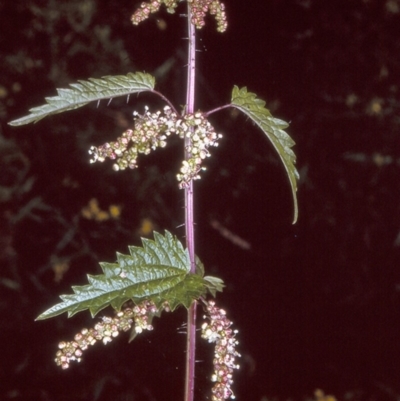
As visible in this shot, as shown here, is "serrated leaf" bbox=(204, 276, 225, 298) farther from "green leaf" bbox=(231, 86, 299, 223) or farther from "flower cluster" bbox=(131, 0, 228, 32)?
"flower cluster" bbox=(131, 0, 228, 32)

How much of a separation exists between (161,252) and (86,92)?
66 centimetres

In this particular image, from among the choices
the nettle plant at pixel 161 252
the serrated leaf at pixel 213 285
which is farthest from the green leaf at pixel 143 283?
the serrated leaf at pixel 213 285

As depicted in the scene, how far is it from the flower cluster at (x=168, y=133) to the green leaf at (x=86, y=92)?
12 cm

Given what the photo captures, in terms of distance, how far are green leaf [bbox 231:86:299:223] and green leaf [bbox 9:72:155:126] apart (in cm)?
36

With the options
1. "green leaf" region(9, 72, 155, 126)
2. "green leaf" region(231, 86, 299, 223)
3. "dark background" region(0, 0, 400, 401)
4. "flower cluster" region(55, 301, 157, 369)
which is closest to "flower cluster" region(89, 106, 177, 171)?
"green leaf" region(9, 72, 155, 126)

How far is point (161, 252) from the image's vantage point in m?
2.09

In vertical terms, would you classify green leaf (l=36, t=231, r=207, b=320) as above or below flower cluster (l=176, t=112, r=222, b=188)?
below

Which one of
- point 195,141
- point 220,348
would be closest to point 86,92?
point 195,141

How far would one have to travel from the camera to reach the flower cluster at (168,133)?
198cm

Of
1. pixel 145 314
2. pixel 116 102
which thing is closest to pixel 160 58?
pixel 116 102

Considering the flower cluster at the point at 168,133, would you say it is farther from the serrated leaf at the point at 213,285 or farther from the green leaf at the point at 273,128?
the serrated leaf at the point at 213,285

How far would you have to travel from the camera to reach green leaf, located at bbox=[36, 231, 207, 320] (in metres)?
1.89

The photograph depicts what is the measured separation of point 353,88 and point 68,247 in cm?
319

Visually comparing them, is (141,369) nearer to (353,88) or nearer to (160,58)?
(160,58)
